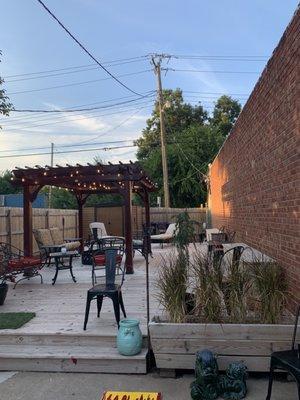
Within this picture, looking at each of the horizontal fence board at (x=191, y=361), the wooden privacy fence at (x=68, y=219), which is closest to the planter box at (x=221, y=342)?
→ the horizontal fence board at (x=191, y=361)

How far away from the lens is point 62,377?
182 inches

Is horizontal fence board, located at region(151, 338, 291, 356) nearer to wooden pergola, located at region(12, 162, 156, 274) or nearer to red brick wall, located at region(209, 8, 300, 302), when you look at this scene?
red brick wall, located at region(209, 8, 300, 302)

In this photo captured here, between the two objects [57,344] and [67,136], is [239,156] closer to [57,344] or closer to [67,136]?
[57,344]

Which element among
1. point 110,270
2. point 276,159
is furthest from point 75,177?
point 276,159

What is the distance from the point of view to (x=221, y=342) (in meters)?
4.35

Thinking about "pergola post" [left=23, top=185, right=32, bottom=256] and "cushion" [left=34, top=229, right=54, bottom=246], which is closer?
"pergola post" [left=23, top=185, right=32, bottom=256]

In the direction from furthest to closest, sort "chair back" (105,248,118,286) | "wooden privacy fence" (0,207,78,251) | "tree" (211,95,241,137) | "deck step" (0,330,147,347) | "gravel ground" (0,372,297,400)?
"tree" (211,95,241,137)
"wooden privacy fence" (0,207,78,251)
"chair back" (105,248,118,286)
"deck step" (0,330,147,347)
"gravel ground" (0,372,297,400)

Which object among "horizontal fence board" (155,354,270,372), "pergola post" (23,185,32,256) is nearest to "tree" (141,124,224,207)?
"pergola post" (23,185,32,256)

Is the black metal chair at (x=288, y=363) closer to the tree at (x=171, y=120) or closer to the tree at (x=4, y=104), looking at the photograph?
the tree at (x=4, y=104)

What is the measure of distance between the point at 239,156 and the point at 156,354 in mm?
5156

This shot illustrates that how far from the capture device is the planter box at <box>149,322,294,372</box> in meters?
4.25

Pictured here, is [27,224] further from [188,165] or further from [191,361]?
[188,165]

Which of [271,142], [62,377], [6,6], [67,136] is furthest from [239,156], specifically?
[67,136]

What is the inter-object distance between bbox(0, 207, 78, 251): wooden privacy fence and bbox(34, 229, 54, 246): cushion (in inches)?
23.9
